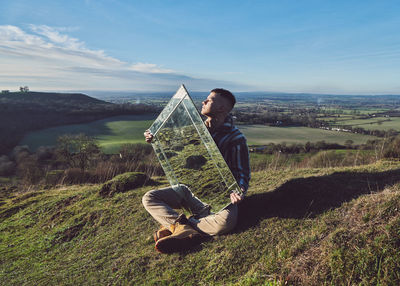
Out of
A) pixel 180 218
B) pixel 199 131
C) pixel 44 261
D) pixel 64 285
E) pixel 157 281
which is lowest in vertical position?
pixel 44 261

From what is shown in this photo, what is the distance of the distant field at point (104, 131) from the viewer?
53031mm

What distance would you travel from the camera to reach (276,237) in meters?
3.14

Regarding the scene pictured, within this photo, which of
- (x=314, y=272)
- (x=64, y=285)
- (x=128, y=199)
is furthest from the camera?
(x=128, y=199)

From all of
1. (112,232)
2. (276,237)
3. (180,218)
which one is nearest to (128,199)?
(112,232)

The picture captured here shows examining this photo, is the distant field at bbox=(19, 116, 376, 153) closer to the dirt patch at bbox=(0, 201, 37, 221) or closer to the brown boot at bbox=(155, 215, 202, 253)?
the dirt patch at bbox=(0, 201, 37, 221)

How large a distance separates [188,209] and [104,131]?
202ft

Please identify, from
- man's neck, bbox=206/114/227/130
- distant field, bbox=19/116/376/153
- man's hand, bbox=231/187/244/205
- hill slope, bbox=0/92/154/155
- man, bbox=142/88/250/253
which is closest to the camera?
man's hand, bbox=231/187/244/205

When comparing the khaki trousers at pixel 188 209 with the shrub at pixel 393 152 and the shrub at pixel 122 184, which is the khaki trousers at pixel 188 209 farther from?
the shrub at pixel 393 152

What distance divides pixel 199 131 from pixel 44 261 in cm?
392

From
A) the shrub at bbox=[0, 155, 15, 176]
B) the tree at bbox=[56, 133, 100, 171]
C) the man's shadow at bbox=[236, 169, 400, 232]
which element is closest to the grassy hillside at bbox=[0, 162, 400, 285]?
the man's shadow at bbox=[236, 169, 400, 232]

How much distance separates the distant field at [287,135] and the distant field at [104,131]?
24888 mm

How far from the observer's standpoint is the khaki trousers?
357 centimetres

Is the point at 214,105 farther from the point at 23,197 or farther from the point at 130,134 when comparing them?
the point at 130,134

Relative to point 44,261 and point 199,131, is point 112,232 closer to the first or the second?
point 44,261
